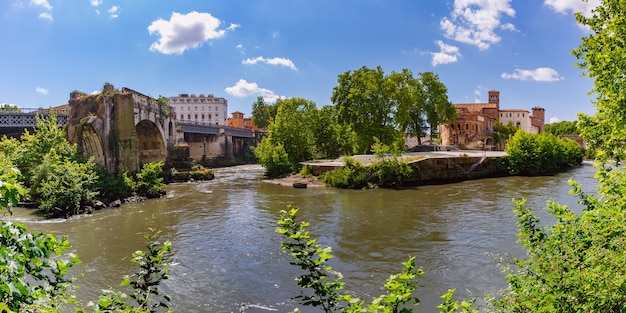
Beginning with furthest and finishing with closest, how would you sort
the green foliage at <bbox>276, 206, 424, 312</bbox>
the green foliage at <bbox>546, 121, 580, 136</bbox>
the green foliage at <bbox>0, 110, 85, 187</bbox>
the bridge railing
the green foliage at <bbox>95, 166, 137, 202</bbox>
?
the green foliage at <bbox>546, 121, 580, 136</bbox> → the bridge railing → the green foliage at <bbox>95, 166, 137, 202</bbox> → the green foliage at <bbox>0, 110, 85, 187</bbox> → the green foliage at <bbox>276, 206, 424, 312</bbox>

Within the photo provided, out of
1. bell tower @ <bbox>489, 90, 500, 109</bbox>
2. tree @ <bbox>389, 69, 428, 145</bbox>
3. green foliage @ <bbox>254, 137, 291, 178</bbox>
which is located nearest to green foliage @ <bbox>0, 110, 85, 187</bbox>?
green foliage @ <bbox>254, 137, 291, 178</bbox>

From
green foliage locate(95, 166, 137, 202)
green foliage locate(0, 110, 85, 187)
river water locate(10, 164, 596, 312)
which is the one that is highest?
green foliage locate(0, 110, 85, 187)

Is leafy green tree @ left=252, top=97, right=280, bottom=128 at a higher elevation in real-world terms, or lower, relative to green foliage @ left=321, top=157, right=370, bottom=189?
higher

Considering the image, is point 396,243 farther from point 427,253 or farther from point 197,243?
point 197,243

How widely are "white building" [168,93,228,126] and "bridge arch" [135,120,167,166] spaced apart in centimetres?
8328

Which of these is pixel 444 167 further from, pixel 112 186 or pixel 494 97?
pixel 494 97

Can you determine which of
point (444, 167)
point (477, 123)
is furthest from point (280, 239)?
point (477, 123)

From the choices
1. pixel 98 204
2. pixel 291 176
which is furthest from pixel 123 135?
pixel 291 176

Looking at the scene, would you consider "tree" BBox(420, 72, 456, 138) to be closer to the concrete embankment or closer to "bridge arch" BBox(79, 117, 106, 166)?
the concrete embankment

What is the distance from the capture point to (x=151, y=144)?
4197 centimetres

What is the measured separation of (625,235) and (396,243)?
10.8 meters

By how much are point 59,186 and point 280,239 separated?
14.9 metres

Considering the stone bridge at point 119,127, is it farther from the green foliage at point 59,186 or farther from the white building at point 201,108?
the white building at point 201,108

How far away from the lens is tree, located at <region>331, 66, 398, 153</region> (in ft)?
153
